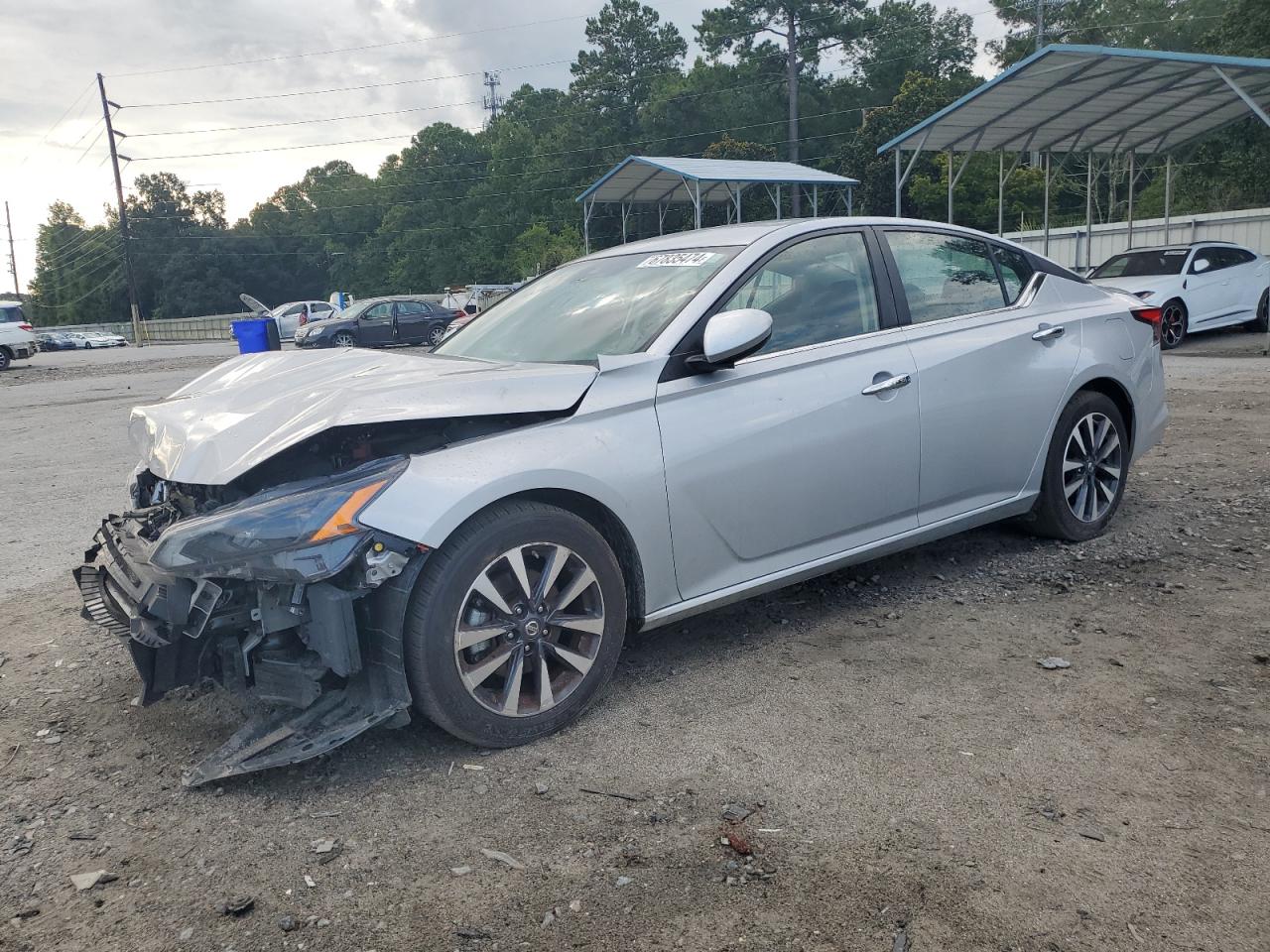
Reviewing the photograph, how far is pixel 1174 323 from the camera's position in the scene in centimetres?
1516

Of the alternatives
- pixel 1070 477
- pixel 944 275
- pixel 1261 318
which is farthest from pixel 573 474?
pixel 1261 318

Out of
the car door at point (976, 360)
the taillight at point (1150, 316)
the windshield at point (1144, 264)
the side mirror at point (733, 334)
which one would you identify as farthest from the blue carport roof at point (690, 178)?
the side mirror at point (733, 334)

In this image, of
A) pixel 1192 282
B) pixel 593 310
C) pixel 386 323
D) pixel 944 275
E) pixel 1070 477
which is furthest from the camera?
pixel 386 323

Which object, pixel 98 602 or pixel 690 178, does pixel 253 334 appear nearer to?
pixel 98 602

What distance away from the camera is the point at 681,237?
14.9 ft

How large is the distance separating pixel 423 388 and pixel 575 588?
0.81 m

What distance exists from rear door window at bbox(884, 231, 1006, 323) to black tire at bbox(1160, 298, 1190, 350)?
12.0 metres

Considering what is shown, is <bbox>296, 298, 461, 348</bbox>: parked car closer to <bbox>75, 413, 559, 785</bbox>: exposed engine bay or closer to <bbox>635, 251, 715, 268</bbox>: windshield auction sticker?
<bbox>635, 251, 715, 268</bbox>: windshield auction sticker

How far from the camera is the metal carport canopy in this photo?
28.5 meters

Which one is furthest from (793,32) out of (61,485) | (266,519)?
(266,519)

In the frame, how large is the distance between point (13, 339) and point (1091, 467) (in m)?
28.9

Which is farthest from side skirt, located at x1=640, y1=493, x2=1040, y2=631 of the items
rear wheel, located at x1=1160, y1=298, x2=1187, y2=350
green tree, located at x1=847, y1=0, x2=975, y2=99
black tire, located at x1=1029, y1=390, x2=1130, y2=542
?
green tree, located at x1=847, y1=0, x2=975, y2=99

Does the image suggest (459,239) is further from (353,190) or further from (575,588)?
(575,588)

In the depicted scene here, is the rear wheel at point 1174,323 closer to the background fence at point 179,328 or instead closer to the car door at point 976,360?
the car door at point 976,360
